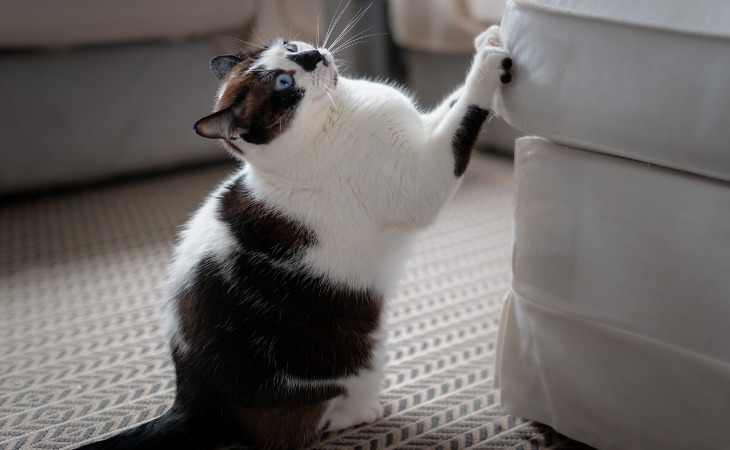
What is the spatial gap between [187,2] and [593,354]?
5.44 feet

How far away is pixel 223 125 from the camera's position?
3.23ft

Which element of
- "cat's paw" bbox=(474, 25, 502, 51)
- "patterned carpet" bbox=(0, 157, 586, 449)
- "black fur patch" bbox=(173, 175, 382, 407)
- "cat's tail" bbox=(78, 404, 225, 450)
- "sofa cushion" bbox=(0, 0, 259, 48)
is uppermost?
"cat's paw" bbox=(474, 25, 502, 51)

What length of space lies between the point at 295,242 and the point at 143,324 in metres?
0.59

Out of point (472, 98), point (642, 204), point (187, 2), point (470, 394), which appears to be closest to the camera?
point (642, 204)

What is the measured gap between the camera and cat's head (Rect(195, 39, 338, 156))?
1.00m

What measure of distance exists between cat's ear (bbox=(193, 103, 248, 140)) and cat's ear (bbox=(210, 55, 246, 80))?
15 cm

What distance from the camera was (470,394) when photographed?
1186mm

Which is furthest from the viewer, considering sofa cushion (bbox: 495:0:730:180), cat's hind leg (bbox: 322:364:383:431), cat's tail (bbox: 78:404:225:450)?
cat's hind leg (bbox: 322:364:383:431)

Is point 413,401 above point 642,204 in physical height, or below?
below

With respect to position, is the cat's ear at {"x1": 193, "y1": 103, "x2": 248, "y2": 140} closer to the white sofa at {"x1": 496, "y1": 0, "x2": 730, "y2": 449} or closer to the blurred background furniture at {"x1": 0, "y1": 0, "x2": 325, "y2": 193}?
the white sofa at {"x1": 496, "y1": 0, "x2": 730, "y2": 449}

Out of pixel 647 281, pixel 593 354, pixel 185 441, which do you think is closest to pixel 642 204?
pixel 647 281

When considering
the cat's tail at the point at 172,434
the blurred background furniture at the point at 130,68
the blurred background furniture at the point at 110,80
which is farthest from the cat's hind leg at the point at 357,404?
the blurred background furniture at the point at 110,80

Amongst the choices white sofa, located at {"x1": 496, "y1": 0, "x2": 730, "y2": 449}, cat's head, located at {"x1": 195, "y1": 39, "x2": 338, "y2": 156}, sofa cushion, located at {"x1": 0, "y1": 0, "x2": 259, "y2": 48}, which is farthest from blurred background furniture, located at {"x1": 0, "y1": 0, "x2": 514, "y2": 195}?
white sofa, located at {"x1": 496, "y1": 0, "x2": 730, "y2": 449}

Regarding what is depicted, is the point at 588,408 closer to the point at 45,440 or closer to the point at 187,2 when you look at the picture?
the point at 45,440
